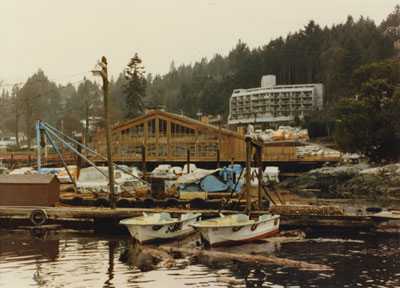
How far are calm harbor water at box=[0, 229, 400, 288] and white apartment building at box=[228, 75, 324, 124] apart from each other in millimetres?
114813

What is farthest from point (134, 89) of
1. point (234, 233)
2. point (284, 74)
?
point (234, 233)

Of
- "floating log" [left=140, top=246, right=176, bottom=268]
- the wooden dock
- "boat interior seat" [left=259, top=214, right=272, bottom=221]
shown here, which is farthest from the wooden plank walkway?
"floating log" [left=140, top=246, right=176, bottom=268]

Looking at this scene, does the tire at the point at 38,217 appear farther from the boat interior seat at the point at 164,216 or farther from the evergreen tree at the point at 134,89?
the evergreen tree at the point at 134,89

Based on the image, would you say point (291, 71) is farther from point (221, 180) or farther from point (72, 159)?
point (221, 180)

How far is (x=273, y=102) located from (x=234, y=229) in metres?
124

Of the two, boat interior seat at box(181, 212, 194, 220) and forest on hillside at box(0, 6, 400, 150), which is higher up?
forest on hillside at box(0, 6, 400, 150)

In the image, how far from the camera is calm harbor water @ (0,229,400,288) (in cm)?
1534

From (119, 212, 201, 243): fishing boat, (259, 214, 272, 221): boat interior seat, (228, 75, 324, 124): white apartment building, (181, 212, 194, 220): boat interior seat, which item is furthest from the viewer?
(228, 75, 324, 124): white apartment building

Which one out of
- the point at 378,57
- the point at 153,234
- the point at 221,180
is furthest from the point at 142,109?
the point at 153,234

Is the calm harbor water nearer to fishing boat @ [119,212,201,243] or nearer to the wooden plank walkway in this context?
fishing boat @ [119,212,201,243]

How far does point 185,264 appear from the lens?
1792 cm

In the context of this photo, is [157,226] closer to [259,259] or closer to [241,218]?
[241,218]

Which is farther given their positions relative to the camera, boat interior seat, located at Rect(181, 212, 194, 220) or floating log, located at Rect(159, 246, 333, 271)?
boat interior seat, located at Rect(181, 212, 194, 220)

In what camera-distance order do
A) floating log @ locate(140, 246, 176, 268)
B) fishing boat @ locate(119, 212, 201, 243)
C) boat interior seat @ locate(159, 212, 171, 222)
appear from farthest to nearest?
boat interior seat @ locate(159, 212, 171, 222), fishing boat @ locate(119, 212, 201, 243), floating log @ locate(140, 246, 176, 268)
